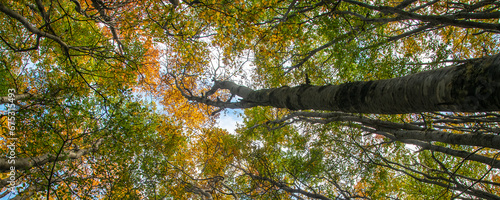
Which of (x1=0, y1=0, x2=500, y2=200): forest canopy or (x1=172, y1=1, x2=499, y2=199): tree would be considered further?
(x1=0, y1=0, x2=500, y2=200): forest canopy

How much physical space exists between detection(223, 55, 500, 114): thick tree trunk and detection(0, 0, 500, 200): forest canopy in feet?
0.04

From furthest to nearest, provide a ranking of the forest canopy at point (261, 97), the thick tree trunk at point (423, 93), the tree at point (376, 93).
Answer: the forest canopy at point (261, 97)
the tree at point (376, 93)
the thick tree trunk at point (423, 93)

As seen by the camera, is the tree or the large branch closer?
the large branch

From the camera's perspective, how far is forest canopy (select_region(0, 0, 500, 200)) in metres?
3.05

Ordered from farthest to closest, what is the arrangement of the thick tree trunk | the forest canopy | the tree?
the forest canopy
the tree
the thick tree trunk

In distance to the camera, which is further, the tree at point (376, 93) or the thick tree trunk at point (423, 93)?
the tree at point (376, 93)

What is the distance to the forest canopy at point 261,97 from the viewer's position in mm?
3047

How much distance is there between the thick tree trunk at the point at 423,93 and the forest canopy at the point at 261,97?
0.01 metres

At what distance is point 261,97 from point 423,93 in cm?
312

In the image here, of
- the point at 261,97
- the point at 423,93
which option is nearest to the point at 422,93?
the point at 423,93

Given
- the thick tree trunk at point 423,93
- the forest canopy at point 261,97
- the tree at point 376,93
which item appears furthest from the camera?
the forest canopy at point 261,97

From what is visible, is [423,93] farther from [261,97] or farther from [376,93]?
[261,97]

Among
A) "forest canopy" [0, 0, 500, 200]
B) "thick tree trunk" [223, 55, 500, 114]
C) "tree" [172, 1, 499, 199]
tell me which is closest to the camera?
"thick tree trunk" [223, 55, 500, 114]

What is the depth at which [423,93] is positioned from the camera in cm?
185
